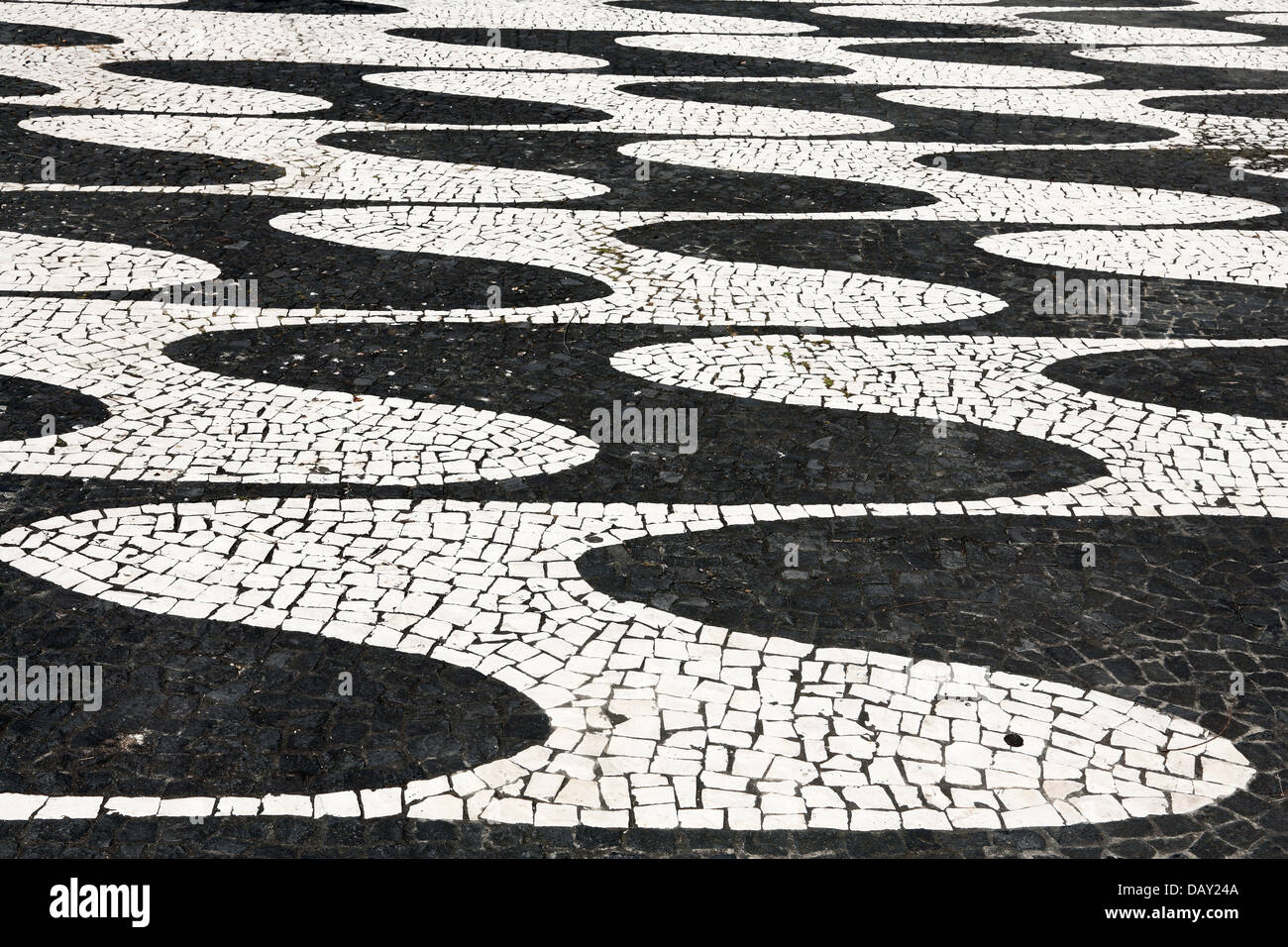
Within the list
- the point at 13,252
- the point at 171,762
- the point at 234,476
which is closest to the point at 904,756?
the point at 171,762

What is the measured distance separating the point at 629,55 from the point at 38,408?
1027 centimetres

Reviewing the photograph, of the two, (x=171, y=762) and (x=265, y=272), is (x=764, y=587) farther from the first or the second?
(x=265, y=272)

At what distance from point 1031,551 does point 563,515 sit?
2257 millimetres

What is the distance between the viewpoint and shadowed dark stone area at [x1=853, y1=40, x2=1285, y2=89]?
15117mm

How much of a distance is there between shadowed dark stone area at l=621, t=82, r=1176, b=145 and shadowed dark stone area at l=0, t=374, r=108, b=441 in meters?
8.18

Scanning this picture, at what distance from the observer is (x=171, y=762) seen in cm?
472

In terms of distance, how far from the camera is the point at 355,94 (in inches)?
534

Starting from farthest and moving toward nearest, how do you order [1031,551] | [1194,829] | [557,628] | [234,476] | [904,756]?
[234,476] < [1031,551] < [557,628] < [904,756] < [1194,829]

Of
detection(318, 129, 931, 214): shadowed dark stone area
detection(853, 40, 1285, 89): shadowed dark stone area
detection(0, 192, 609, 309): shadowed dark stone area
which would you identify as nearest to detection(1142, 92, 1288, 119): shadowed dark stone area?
detection(853, 40, 1285, 89): shadowed dark stone area

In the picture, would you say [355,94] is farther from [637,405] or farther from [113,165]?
[637,405]

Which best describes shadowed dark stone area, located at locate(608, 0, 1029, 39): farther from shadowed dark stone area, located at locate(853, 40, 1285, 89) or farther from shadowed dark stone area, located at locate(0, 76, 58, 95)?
shadowed dark stone area, located at locate(0, 76, 58, 95)
